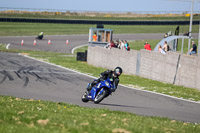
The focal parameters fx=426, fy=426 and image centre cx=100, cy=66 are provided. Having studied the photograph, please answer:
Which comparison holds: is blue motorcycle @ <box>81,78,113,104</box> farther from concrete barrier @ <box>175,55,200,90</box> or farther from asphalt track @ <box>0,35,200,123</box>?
concrete barrier @ <box>175,55,200,90</box>

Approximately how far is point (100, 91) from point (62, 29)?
5286 centimetres

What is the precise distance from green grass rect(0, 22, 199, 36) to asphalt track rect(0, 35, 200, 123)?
33.7m

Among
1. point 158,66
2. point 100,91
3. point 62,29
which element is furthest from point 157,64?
point 62,29

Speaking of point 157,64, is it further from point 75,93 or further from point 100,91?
point 100,91

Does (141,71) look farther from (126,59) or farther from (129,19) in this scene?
(129,19)

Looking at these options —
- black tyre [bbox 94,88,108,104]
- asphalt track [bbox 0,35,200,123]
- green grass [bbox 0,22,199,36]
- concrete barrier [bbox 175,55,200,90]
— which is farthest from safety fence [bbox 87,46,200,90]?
green grass [bbox 0,22,199,36]

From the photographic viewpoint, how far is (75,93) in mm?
18859

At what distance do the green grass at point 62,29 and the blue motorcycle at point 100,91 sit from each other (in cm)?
4468

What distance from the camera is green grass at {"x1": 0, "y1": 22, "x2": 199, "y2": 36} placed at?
60362 mm

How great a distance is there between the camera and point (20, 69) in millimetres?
27047

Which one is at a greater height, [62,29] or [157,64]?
[62,29]

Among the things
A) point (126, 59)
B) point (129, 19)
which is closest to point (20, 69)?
point (126, 59)

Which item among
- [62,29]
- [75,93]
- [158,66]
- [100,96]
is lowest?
[75,93]

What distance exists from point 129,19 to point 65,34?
64.3 feet
